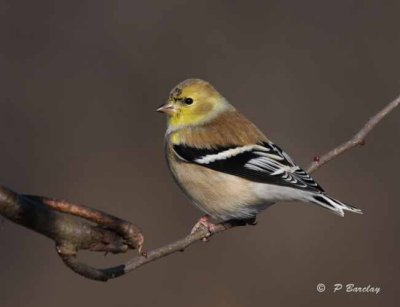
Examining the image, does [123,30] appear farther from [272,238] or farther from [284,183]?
[284,183]

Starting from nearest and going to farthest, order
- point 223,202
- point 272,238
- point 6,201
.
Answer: point 6,201
point 223,202
point 272,238

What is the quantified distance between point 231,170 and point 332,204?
28.7 inches

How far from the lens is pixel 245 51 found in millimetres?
9008

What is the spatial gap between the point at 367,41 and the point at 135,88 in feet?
9.48

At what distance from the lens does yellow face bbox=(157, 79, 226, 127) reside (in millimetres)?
4695

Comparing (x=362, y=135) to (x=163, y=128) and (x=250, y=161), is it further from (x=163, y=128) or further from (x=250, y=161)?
(x=163, y=128)

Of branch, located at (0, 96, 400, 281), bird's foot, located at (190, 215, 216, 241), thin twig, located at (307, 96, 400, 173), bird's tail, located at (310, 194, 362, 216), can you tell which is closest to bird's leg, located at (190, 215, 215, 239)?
bird's foot, located at (190, 215, 216, 241)

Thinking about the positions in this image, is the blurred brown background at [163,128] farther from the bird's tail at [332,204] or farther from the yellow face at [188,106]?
the bird's tail at [332,204]

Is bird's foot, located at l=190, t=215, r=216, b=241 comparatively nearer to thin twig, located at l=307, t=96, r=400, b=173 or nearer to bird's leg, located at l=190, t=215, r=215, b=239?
bird's leg, located at l=190, t=215, r=215, b=239

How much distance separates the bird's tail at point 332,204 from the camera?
11.6 feet

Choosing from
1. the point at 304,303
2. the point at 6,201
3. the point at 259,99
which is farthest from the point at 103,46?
the point at 6,201

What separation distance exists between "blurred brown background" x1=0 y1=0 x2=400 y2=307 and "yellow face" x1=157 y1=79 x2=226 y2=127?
229 cm

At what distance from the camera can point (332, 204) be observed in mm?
3602

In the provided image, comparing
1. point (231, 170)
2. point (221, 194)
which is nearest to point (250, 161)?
point (231, 170)
